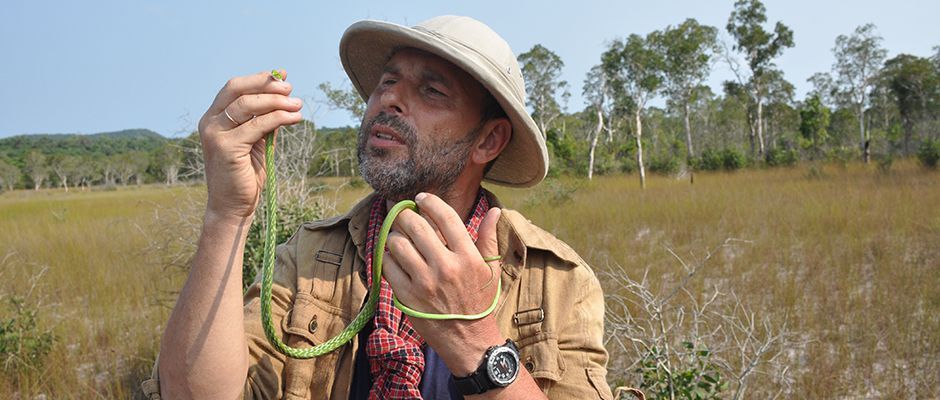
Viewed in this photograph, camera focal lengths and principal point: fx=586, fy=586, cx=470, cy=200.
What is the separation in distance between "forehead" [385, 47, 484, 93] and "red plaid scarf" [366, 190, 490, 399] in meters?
0.63

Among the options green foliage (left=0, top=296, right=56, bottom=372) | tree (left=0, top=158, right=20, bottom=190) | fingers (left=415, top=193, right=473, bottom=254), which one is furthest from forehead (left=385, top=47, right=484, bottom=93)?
tree (left=0, top=158, right=20, bottom=190)

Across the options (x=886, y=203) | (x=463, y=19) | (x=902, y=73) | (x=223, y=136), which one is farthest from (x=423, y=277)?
(x=902, y=73)

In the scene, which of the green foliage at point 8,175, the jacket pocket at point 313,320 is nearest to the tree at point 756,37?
the jacket pocket at point 313,320

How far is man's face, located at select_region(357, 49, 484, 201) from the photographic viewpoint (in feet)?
5.51

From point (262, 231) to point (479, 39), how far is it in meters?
3.29

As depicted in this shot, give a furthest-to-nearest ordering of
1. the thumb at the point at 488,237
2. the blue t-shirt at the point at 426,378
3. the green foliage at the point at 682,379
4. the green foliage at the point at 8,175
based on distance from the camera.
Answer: the green foliage at the point at 8,175, the green foliage at the point at 682,379, the blue t-shirt at the point at 426,378, the thumb at the point at 488,237

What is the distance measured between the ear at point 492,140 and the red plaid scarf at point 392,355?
521mm

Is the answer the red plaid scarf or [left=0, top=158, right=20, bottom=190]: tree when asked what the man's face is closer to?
the red plaid scarf

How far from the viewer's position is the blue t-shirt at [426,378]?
162cm

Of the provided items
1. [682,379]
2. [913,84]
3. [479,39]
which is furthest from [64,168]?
[479,39]

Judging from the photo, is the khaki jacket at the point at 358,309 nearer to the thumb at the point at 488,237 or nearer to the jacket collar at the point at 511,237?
the jacket collar at the point at 511,237

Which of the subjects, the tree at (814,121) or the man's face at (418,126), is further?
the tree at (814,121)

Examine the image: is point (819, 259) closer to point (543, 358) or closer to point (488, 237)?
point (543, 358)

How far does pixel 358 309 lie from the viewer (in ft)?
5.27
